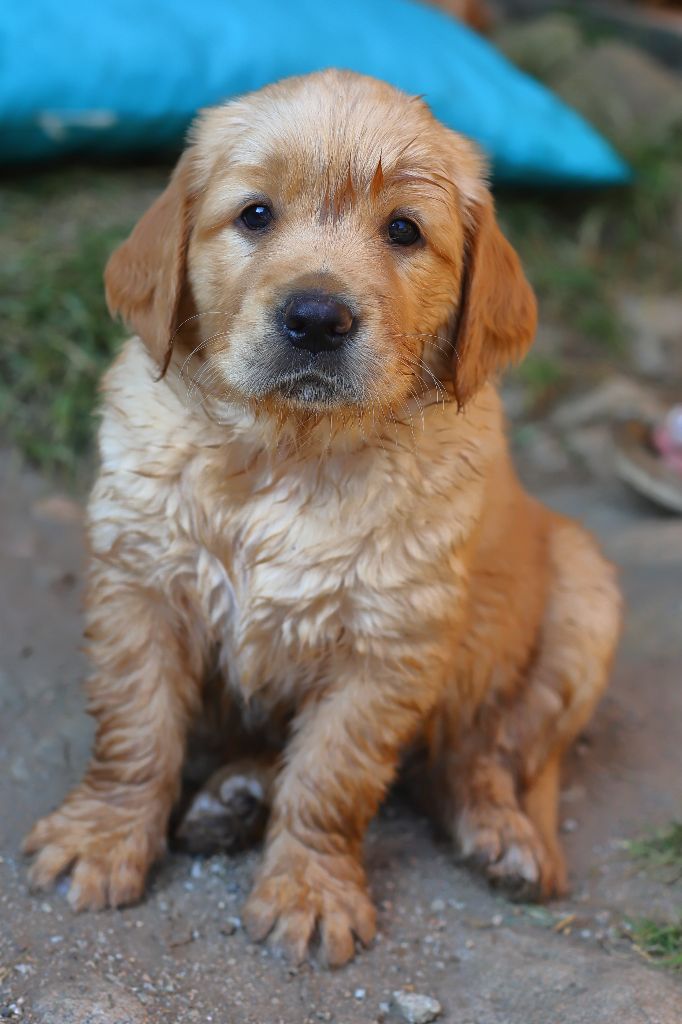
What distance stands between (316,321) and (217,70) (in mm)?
3563

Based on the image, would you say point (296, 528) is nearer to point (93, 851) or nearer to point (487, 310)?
point (487, 310)

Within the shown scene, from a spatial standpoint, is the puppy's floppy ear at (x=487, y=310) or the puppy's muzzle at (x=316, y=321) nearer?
the puppy's muzzle at (x=316, y=321)

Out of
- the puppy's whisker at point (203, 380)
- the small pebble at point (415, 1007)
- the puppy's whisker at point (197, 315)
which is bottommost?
the small pebble at point (415, 1007)

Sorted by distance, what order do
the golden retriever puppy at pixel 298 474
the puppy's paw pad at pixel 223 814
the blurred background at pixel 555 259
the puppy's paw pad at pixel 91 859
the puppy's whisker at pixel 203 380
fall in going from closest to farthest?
the golden retriever puppy at pixel 298 474, the puppy's whisker at pixel 203 380, the puppy's paw pad at pixel 91 859, the puppy's paw pad at pixel 223 814, the blurred background at pixel 555 259

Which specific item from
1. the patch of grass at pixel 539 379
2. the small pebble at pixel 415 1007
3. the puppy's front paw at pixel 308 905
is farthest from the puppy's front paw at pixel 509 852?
the patch of grass at pixel 539 379

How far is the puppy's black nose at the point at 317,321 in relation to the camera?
2482mm

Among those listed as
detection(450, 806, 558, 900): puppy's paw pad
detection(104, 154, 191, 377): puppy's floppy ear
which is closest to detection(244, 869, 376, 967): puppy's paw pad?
detection(450, 806, 558, 900): puppy's paw pad

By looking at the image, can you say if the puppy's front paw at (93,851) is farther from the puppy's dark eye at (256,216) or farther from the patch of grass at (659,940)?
the puppy's dark eye at (256,216)

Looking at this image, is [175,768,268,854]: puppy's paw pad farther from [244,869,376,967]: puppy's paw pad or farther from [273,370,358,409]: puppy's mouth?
[273,370,358,409]: puppy's mouth

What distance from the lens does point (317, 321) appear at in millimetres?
2490

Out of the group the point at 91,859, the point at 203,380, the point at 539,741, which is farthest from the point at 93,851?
the point at 539,741

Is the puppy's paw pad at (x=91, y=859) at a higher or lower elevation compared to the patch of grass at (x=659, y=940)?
lower

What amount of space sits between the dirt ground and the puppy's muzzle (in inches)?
55.0

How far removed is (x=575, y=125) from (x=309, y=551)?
4386mm
